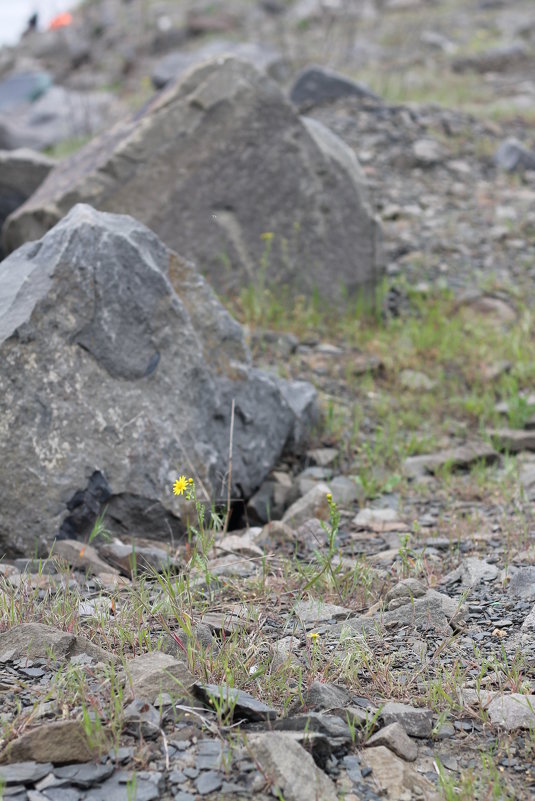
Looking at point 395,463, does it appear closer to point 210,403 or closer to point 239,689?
point 210,403

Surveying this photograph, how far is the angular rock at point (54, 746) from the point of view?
1.54 metres

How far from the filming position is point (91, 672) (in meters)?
1.83

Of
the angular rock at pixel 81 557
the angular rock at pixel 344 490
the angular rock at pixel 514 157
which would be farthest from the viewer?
the angular rock at pixel 514 157

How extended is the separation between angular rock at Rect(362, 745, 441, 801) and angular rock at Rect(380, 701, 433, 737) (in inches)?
4.1

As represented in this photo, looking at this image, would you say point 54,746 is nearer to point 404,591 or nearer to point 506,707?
point 506,707

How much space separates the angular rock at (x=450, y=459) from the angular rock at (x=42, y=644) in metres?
2.06

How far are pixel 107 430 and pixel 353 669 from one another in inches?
54.9

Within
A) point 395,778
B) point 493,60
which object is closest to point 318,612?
point 395,778

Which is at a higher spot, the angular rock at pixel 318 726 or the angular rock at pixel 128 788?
the angular rock at pixel 128 788

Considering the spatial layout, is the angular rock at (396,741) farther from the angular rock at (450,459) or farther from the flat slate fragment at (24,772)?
the angular rock at (450,459)

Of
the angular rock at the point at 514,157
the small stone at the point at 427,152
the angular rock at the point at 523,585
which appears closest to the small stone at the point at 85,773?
the angular rock at the point at 523,585


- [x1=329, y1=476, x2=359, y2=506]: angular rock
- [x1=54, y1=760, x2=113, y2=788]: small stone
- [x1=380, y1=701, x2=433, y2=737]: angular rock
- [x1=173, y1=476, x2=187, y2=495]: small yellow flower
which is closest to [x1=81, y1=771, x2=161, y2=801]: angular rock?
[x1=54, y1=760, x2=113, y2=788]: small stone

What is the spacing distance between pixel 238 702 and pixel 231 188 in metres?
3.76

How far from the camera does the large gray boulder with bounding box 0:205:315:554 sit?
2.82 meters
